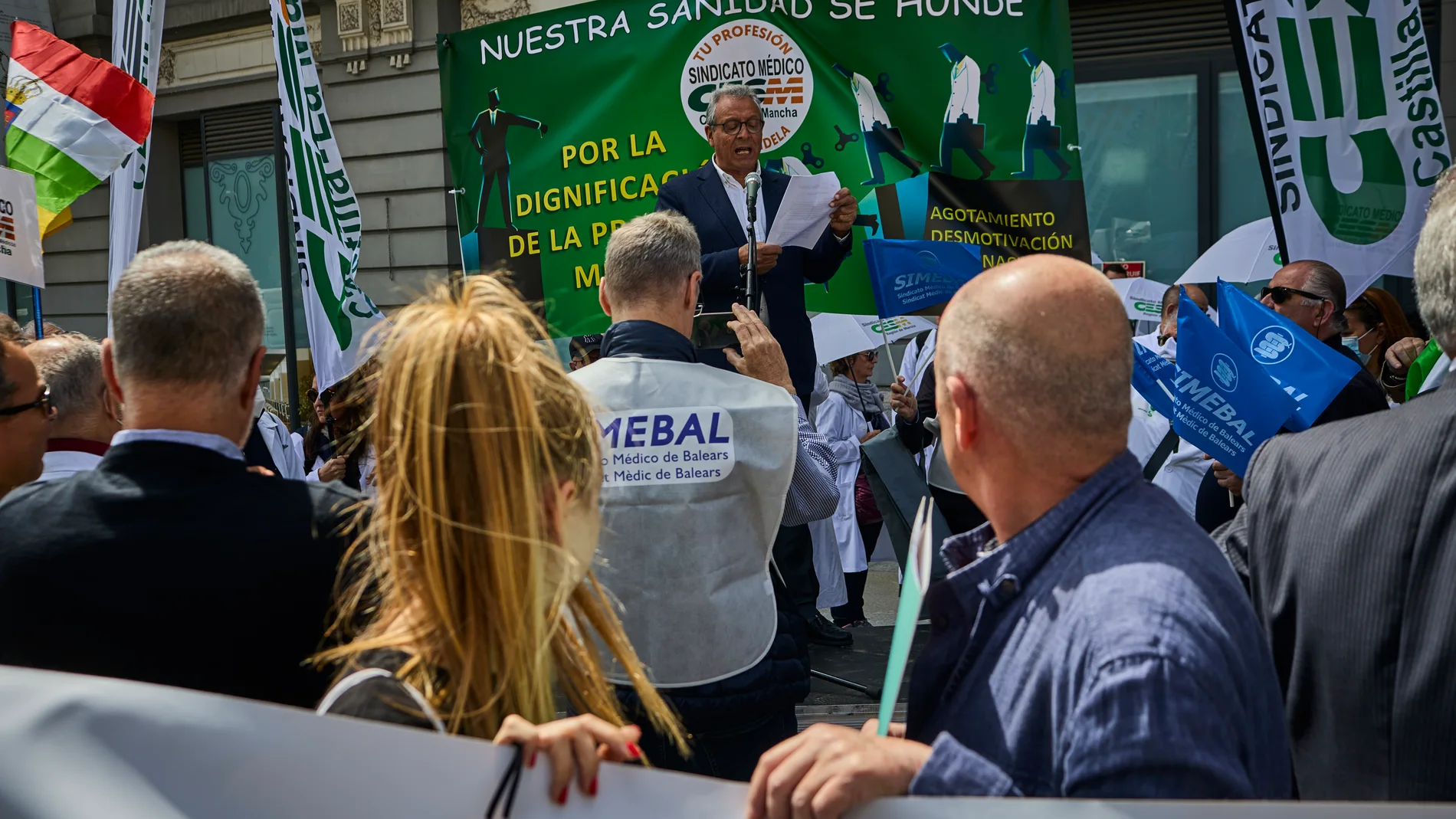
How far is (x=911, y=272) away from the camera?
17.7 feet

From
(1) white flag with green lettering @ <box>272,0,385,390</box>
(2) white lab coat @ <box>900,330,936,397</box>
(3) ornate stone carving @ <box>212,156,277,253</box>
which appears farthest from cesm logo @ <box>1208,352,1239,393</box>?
(3) ornate stone carving @ <box>212,156,277,253</box>

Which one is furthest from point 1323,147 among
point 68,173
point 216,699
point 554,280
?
point 68,173

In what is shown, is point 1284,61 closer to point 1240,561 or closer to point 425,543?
point 1240,561

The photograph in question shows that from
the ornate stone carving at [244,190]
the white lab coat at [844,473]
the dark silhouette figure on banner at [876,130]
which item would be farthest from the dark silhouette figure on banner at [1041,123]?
the ornate stone carving at [244,190]

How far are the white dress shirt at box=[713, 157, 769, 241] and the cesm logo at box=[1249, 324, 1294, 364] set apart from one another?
7.08 feet

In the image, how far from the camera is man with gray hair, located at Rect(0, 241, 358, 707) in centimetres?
174

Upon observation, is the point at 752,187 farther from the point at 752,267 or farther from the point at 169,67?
the point at 169,67

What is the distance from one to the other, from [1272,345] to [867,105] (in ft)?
8.90

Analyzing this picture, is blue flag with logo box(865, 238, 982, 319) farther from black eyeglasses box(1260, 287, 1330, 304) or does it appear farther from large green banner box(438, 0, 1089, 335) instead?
black eyeglasses box(1260, 287, 1330, 304)

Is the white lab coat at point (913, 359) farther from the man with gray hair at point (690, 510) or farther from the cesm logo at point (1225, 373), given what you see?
the man with gray hair at point (690, 510)

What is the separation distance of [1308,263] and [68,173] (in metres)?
5.51

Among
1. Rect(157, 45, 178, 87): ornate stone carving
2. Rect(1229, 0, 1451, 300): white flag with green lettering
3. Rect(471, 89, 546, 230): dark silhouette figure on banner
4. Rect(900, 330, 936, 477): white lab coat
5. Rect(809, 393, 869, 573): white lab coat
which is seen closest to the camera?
Rect(1229, 0, 1451, 300): white flag with green lettering

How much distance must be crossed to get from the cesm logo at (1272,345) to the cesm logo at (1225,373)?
73 millimetres

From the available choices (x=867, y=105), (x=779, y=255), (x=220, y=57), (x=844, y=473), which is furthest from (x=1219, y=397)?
(x=220, y=57)
